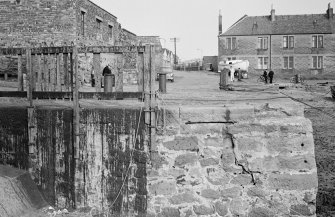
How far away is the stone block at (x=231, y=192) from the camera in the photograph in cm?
583

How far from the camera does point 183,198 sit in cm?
588

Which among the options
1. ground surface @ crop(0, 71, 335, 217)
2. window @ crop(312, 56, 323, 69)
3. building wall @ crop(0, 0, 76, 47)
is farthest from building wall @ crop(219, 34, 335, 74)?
building wall @ crop(0, 0, 76, 47)

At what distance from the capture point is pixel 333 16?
5097 cm

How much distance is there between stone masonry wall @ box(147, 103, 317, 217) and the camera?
5.80 m

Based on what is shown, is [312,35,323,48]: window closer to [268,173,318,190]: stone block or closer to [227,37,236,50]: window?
[227,37,236,50]: window

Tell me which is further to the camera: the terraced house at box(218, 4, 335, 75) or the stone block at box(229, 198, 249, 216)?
the terraced house at box(218, 4, 335, 75)

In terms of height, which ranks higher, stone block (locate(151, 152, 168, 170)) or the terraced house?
the terraced house

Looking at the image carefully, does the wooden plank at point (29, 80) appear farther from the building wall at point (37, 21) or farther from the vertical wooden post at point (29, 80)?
the building wall at point (37, 21)

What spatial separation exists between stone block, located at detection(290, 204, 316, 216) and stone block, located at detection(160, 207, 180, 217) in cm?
186

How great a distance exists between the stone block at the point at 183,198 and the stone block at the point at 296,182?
128 centimetres

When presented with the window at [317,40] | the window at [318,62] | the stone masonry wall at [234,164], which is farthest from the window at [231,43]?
the stone masonry wall at [234,164]

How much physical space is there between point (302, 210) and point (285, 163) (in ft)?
2.60

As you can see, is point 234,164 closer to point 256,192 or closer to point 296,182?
point 256,192

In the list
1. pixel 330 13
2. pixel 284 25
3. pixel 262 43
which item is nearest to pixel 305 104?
pixel 262 43
